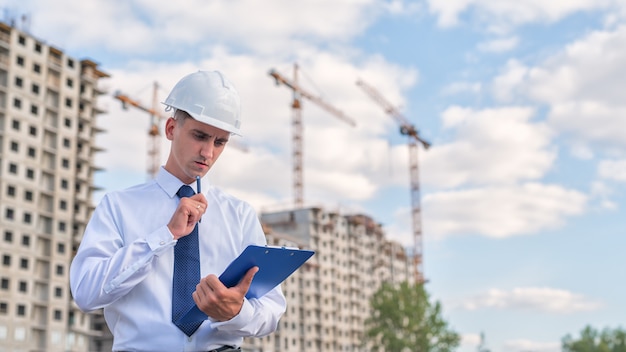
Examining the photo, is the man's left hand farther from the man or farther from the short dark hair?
the short dark hair

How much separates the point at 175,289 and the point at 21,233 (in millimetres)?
67428

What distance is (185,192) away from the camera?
3699 mm

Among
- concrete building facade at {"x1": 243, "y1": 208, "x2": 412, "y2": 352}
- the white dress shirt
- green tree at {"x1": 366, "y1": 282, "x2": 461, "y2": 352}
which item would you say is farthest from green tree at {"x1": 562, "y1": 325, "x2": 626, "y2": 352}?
the white dress shirt

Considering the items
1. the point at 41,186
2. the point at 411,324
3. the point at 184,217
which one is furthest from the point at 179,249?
the point at 41,186

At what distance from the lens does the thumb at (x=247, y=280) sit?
3.23 m

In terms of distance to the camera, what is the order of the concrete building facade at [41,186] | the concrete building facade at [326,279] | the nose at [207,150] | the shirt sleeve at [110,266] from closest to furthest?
the shirt sleeve at [110,266], the nose at [207,150], the concrete building facade at [41,186], the concrete building facade at [326,279]

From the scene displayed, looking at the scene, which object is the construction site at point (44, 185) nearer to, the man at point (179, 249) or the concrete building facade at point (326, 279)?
the concrete building facade at point (326, 279)

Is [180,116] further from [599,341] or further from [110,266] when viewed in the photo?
[599,341]

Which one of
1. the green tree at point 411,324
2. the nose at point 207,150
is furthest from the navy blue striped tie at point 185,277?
the green tree at point 411,324

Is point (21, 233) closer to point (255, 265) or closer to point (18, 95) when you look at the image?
point (18, 95)

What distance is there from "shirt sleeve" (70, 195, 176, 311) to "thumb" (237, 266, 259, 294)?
0.35 m

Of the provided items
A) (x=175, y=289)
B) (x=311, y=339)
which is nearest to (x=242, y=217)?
(x=175, y=289)

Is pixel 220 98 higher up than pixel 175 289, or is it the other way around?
pixel 220 98

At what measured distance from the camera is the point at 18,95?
67938 millimetres
